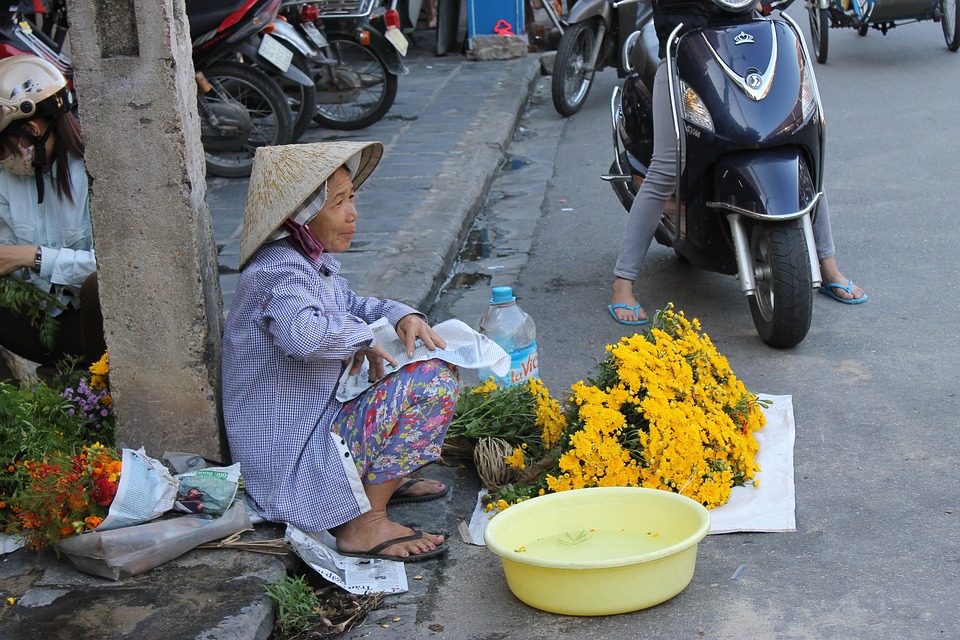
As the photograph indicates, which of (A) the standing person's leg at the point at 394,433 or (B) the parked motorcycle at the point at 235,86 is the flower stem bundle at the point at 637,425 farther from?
(B) the parked motorcycle at the point at 235,86

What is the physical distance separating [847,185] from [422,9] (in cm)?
674

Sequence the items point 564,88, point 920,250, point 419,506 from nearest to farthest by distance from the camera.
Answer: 1. point 419,506
2. point 920,250
3. point 564,88

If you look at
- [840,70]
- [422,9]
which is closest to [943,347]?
[840,70]

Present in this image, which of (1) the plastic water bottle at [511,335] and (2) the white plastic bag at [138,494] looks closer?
(2) the white plastic bag at [138,494]

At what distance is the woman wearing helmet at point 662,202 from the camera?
4.53 meters

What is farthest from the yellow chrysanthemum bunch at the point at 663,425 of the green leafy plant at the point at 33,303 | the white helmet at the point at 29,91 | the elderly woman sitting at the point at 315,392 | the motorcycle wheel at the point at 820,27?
the motorcycle wheel at the point at 820,27

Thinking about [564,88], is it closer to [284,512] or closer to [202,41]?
[202,41]

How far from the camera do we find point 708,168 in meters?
4.43

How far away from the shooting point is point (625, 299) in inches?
190

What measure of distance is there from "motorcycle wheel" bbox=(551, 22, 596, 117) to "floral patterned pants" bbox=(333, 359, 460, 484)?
564cm

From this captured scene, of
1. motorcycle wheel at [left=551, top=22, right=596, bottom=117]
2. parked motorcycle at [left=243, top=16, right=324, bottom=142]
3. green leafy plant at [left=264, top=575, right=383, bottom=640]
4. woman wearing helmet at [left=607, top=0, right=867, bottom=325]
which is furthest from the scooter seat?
green leafy plant at [left=264, top=575, right=383, bottom=640]

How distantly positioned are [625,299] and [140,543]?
256 centimetres

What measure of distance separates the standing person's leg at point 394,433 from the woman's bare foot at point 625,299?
1.79 metres

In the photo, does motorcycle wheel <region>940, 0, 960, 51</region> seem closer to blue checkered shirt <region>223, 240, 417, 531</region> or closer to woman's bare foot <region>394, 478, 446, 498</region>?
woman's bare foot <region>394, 478, 446, 498</region>
